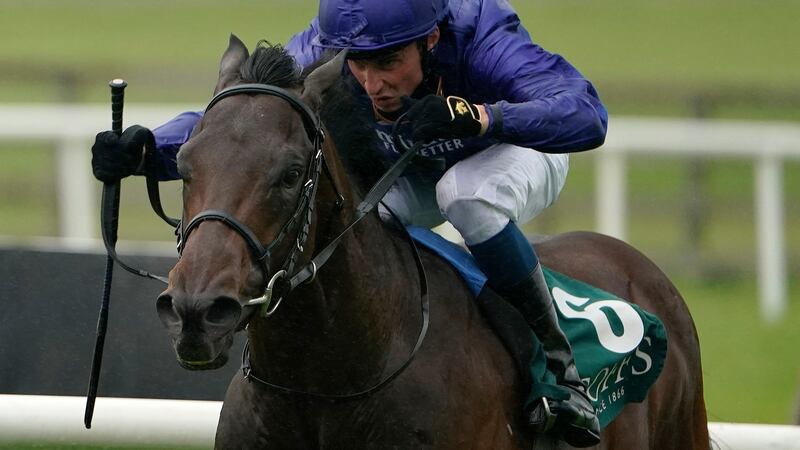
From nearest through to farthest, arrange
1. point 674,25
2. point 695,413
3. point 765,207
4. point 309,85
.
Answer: point 309,85
point 695,413
point 765,207
point 674,25

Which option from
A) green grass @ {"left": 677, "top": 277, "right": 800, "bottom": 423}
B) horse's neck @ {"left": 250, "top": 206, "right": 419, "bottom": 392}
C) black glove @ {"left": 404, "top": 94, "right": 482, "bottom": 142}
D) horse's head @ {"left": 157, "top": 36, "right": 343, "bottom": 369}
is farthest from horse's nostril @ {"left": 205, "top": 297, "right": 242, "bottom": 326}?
green grass @ {"left": 677, "top": 277, "right": 800, "bottom": 423}

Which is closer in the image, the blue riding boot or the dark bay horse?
the dark bay horse

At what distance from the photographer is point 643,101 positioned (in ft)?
45.4

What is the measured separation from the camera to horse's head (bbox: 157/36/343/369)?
2.88 meters

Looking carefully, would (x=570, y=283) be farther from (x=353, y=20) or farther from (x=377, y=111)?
(x=353, y=20)

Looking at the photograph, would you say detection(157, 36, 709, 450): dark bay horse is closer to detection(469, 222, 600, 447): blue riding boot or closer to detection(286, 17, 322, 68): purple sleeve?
detection(469, 222, 600, 447): blue riding boot

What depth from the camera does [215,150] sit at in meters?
3.04

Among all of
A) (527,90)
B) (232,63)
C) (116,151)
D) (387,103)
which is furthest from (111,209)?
(527,90)

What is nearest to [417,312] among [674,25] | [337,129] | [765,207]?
[337,129]

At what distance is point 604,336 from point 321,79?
50.8 inches

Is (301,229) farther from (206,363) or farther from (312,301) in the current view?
(206,363)

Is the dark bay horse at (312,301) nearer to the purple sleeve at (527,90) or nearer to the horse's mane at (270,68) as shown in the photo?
the horse's mane at (270,68)

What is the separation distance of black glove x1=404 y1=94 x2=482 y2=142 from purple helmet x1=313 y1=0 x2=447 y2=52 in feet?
0.86

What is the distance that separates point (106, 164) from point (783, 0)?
109 ft
